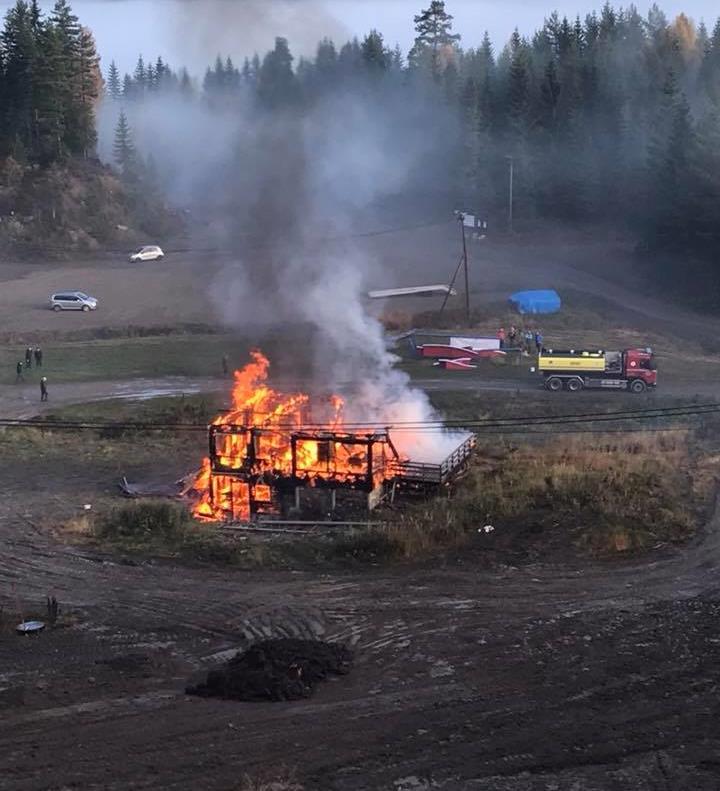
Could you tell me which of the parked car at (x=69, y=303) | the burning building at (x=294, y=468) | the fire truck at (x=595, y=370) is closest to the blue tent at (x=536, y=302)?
the fire truck at (x=595, y=370)

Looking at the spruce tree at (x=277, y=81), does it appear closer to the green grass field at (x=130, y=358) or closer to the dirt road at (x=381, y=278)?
the dirt road at (x=381, y=278)

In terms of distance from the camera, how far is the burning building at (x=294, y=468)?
26.4m

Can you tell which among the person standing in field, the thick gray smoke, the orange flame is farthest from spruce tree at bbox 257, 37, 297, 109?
the orange flame

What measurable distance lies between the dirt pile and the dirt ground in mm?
292

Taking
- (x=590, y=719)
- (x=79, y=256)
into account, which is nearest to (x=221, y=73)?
(x=79, y=256)

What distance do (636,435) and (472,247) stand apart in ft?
140

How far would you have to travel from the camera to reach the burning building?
86.6 feet

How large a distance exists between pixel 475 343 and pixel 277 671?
32034 mm

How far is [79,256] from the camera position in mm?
69438

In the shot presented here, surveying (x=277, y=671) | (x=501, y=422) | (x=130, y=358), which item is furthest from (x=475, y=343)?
(x=277, y=671)

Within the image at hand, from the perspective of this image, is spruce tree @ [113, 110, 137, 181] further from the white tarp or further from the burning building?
the burning building

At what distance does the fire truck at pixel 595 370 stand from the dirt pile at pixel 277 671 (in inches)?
1030

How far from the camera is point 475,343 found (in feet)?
155

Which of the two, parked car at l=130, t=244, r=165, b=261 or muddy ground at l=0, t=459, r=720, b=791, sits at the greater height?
parked car at l=130, t=244, r=165, b=261
